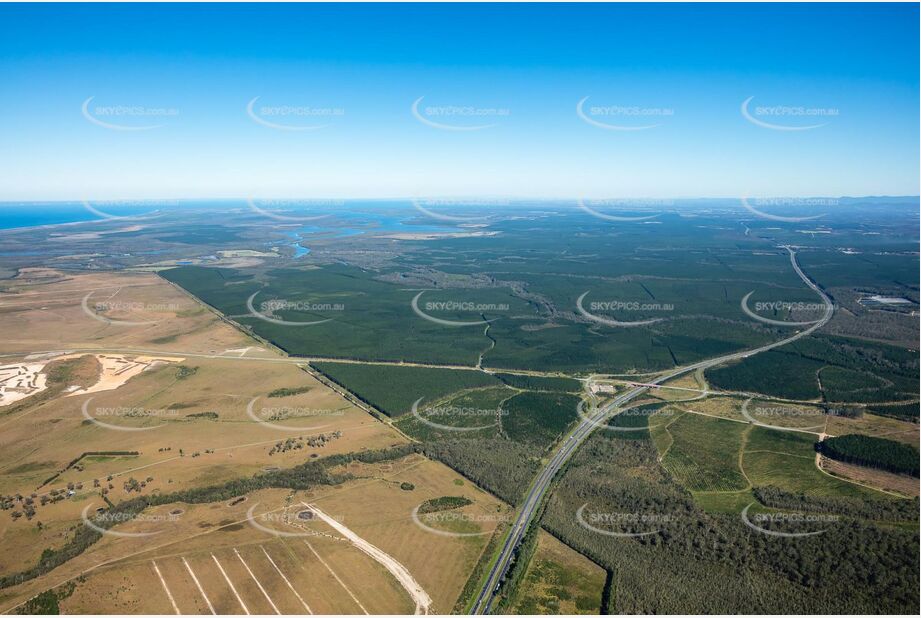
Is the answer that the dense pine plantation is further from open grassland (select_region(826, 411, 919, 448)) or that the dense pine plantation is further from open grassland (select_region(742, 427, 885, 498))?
open grassland (select_region(826, 411, 919, 448))

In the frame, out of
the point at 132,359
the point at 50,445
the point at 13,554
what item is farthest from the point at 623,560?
the point at 132,359

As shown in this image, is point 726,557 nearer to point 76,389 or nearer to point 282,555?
point 282,555

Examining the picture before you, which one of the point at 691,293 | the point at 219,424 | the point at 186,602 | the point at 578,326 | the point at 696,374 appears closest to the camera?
the point at 186,602

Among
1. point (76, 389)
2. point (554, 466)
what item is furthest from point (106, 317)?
point (554, 466)

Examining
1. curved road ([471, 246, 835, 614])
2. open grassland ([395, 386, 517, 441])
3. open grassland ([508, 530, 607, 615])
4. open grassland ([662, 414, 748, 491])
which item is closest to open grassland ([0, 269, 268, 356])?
open grassland ([395, 386, 517, 441])

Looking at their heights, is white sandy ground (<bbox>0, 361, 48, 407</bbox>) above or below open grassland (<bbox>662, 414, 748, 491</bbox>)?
above

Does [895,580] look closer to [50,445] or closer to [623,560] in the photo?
[623,560]
